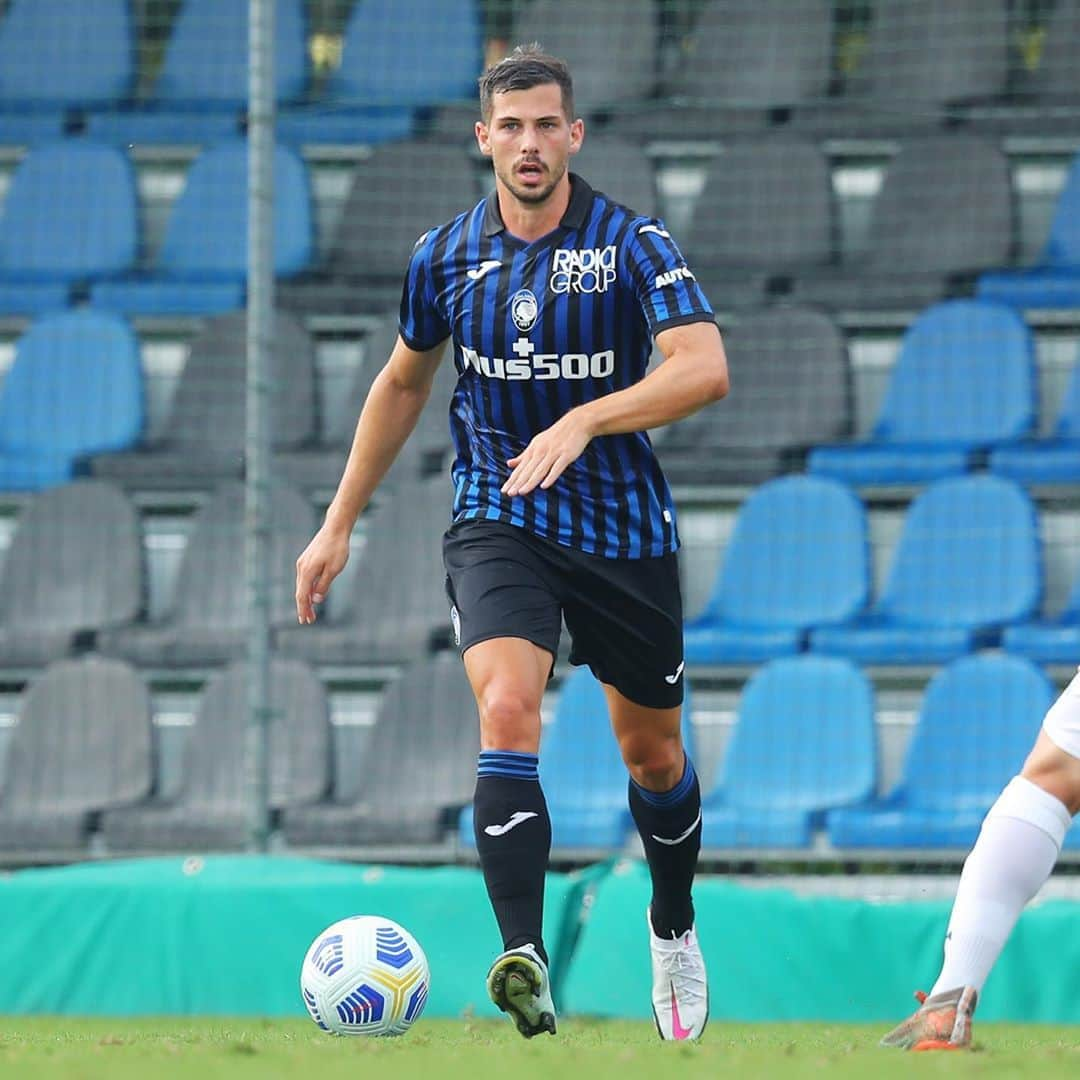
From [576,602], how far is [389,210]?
18.9ft

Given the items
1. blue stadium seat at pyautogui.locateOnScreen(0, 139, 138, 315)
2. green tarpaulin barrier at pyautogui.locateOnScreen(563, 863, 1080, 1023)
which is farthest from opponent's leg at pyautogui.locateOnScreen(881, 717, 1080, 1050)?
blue stadium seat at pyautogui.locateOnScreen(0, 139, 138, 315)

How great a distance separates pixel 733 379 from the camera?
9023 millimetres

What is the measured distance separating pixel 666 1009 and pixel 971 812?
3.05 metres

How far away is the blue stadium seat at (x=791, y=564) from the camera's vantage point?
27.3 ft

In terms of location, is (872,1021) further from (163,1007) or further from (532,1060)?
(532,1060)

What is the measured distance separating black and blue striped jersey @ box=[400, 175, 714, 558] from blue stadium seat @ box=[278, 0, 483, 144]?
5.91 metres

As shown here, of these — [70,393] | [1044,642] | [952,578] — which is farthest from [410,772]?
[70,393]

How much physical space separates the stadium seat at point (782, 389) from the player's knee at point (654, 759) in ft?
14.0

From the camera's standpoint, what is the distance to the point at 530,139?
4.12m

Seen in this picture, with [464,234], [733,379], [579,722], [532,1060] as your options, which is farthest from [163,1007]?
[733,379]

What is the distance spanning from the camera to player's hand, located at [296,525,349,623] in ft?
14.3

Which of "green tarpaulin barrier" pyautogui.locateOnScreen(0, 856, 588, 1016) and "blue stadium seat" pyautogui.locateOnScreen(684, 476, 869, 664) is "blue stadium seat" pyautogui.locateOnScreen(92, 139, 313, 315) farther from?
"green tarpaulin barrier" pyautogui.locateOnScreen(0, 856, 588, 1016)

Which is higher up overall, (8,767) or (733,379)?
(733,379)

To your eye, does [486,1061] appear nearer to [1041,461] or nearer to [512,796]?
[512,796]
